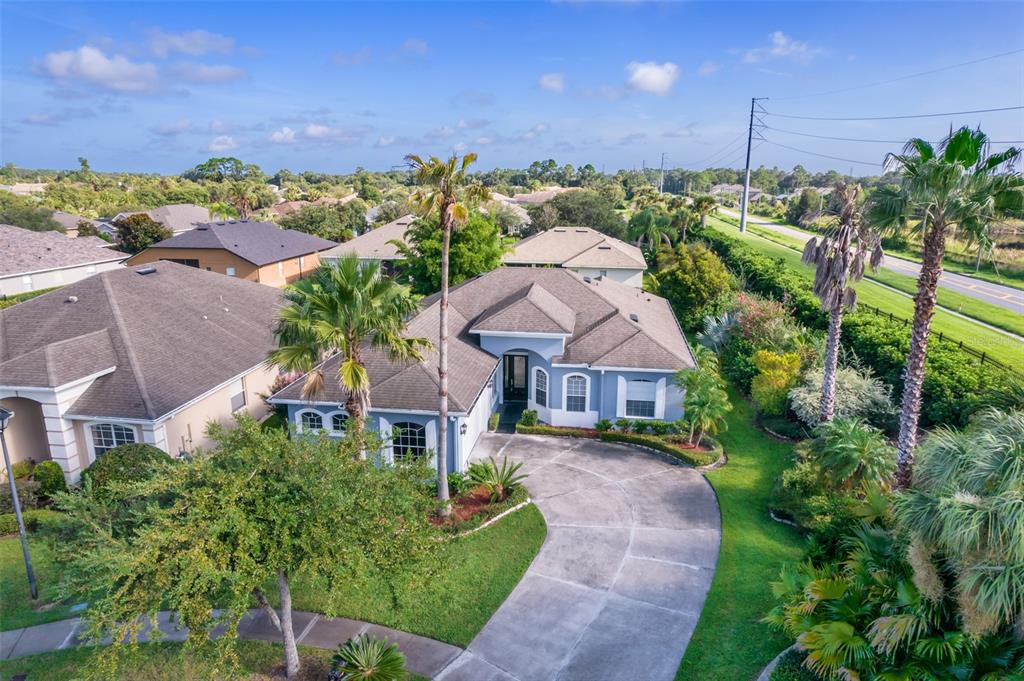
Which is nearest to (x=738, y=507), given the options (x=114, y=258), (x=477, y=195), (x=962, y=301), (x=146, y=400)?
(x=477, y=195)

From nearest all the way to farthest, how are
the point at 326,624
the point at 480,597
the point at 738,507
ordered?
the point at 326,624 → the point at 480,597 → the point at 738,507

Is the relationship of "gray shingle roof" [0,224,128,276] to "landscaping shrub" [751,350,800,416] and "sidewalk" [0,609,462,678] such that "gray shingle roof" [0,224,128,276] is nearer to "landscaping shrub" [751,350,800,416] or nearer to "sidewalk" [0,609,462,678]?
"sidewalk" [0,609,462,678]

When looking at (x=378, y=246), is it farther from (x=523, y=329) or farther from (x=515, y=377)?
(x=523, y=329)

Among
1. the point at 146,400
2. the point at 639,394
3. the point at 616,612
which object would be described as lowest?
the point at 616,612

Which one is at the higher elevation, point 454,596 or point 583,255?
point 583,255

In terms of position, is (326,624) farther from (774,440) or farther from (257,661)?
(774,440)

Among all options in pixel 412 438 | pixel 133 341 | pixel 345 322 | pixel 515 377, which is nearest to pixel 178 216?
pixel 133 341
